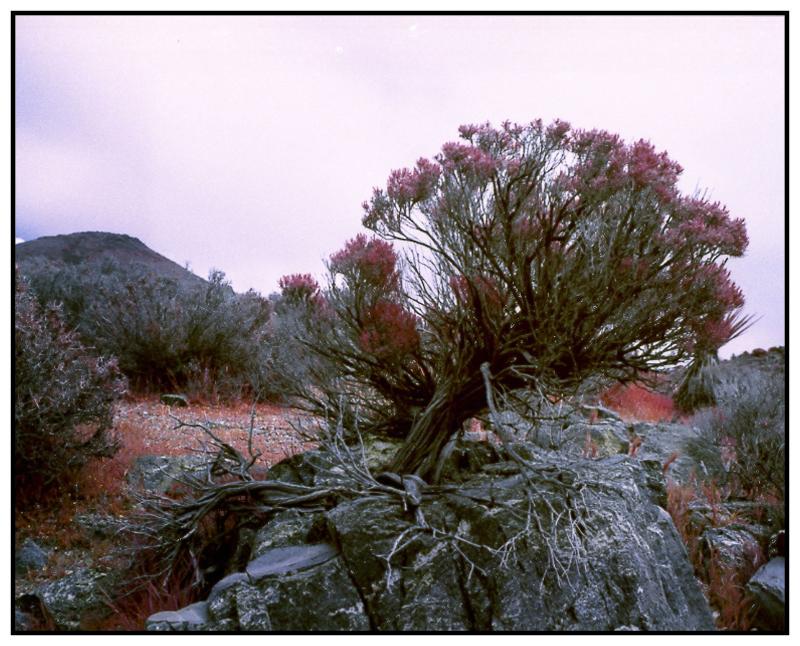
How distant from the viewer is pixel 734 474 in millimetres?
6199

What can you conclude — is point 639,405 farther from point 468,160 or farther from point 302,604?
point 302,604

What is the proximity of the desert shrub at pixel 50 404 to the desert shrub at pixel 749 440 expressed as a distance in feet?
17.4

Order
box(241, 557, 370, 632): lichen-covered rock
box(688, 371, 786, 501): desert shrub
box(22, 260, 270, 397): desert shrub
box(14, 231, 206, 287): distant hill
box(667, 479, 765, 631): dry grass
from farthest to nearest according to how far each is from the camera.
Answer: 1. box(14, 231, 206, 287): distant hill
2. box(22, 260, 270, 397): desert shrub
3. box(688, 371, 786, 501): desert shrub
4. box(667, 479, 765, 631): dry grass
5. box(241, 557, 370, 632): lichen-covered rock

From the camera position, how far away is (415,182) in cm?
409

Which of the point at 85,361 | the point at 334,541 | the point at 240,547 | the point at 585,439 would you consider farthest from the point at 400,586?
the point at 585,439

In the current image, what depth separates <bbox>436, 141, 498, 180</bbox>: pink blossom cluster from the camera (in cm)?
391

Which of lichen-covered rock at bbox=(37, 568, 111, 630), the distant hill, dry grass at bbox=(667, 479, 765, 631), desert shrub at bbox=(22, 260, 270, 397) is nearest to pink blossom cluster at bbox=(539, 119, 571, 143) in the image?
dry grass at bbox=(667, 479, 765, 631)

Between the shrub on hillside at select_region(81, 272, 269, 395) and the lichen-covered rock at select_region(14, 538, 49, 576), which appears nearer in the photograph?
the lichen-covered rock at select_region(14, 538, 49, 576)

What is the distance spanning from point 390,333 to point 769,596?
2673 mm

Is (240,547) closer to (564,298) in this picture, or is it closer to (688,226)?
(564,298)

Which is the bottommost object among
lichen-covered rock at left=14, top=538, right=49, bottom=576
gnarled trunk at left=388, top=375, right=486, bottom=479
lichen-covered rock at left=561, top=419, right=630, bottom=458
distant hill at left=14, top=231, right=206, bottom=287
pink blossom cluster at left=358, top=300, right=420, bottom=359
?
lichen-covered rock at left=14, top=538, right=49, bottom=576

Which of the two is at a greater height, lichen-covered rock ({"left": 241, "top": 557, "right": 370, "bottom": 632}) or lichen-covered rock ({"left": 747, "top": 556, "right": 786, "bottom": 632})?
lichen-covered rock ({"left": 241, "top": 557, "right": 370, "bottom": 632})

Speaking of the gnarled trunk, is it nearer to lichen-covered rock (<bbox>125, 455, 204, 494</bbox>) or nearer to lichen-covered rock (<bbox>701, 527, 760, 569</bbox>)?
lichen-covered rock (<bbox>125, 455, 204, 494</bbox>)

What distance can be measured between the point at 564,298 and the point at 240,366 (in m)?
6.53
